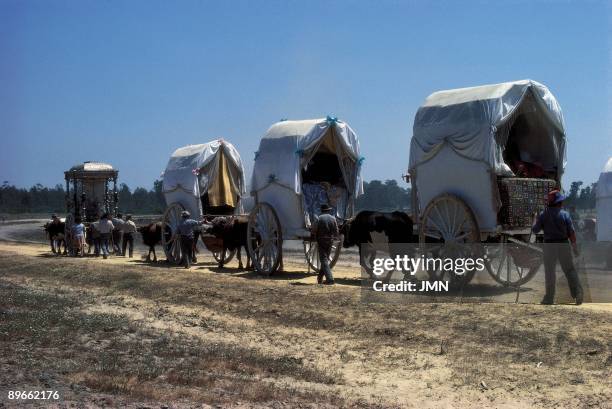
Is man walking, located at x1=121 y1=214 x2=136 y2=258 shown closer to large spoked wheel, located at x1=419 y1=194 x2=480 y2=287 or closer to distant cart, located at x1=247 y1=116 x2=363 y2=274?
distant cart, located at x1=247 y1=116 x2=363 y2=274

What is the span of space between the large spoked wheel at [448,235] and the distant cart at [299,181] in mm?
4173

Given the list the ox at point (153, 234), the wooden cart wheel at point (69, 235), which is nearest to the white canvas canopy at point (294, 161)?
the ox at point (153, 234)

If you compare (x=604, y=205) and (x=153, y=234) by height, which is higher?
(x=604, y=205)

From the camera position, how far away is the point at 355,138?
1942cm

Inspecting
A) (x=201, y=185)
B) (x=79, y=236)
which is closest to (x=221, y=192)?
(x=201, y=185)

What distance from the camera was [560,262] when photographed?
12.2m

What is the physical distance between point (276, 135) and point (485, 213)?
7.16 m

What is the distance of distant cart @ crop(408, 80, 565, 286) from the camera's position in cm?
1385

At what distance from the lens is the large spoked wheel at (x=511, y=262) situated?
14086mm

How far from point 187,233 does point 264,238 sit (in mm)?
4002

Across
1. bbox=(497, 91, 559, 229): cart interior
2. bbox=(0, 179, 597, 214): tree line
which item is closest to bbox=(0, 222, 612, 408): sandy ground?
bbox=(497, 91, 559, 229): cart interior

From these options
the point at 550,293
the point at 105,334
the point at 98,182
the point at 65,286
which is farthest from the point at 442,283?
the point at 98,182

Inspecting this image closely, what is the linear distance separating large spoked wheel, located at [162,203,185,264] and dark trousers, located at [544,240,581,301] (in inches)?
558

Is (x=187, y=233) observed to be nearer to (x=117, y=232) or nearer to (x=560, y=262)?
(x=117, y=232)
